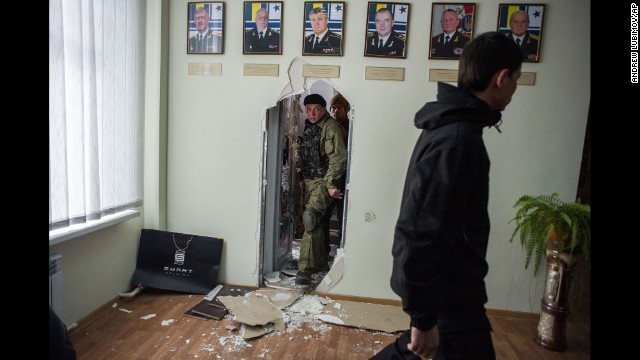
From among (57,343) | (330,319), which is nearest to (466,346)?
(57,343)

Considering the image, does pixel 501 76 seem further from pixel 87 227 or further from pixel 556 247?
pixel 87 227

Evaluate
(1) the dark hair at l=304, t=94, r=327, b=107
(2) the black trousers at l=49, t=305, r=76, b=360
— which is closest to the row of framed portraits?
(1) the dark hair at l=304, t=94, r=327, b=107

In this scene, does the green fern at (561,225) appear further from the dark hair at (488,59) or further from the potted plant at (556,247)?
the dark hair at (488,59)

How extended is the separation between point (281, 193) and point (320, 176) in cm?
45

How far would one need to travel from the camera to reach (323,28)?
263 centimetres

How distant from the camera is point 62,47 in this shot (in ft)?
6.12

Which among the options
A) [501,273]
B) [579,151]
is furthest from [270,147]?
[579,151]

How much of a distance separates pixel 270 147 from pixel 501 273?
2.17 metres

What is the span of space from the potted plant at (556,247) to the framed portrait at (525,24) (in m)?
1.10

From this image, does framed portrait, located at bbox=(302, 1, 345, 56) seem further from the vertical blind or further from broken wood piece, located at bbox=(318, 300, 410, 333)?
broken wood piece, located at bbox=(318, 300, 410, 333)

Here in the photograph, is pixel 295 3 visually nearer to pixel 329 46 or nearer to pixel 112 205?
pixel 329 46

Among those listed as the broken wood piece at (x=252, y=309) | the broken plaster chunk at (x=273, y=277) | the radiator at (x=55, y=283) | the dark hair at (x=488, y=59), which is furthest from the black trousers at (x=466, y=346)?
the broken plaster chunk at (x=273, y=277)

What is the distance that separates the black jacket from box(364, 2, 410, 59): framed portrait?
5.27 ft

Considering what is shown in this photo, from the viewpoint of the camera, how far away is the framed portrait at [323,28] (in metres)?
2.60
